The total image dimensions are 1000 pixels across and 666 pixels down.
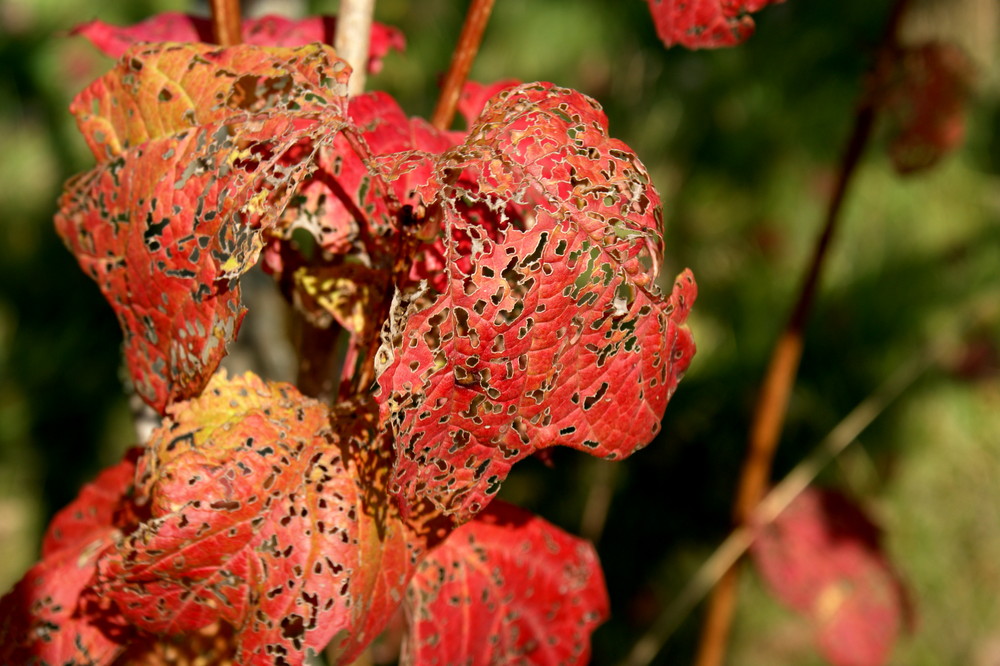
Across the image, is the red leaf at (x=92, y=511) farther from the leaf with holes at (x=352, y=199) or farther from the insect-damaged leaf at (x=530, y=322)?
the insect-damaged leaf at (x=530, y=322)

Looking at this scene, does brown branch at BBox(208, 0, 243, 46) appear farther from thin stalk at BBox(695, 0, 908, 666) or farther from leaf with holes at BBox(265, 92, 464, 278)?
thin stalk at BBox(695, 0, 908, 666)

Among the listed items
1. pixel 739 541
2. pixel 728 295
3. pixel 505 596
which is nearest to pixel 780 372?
pixel 739 541

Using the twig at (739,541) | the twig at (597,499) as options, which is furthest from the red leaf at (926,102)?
the twig at (597,499)

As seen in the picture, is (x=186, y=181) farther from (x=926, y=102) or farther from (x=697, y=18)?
(x=926, y=102)

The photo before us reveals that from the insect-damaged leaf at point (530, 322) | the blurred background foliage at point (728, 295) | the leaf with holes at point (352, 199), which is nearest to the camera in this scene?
the insect-damaged leaf at point (530, 322)

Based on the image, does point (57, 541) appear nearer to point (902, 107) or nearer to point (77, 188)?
point (77, 188)

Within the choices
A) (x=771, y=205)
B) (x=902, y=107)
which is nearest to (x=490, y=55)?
(x=771, y=205)
